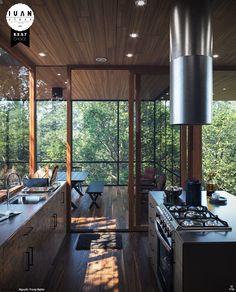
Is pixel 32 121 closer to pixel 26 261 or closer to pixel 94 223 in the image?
pixel 94 223

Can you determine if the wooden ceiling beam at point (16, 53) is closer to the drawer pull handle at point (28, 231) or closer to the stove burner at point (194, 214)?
the drawer pull handle at point (28, 231)

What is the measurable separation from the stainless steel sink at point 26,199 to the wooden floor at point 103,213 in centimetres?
189

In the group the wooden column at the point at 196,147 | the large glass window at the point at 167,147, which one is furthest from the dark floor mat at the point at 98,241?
the wooden column at the point at 196,147

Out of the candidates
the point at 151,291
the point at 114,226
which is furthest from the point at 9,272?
the point at 114,226

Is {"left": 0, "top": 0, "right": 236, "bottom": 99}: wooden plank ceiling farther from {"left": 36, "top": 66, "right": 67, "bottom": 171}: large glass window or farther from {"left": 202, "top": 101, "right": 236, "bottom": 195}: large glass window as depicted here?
{"left": 202, "top": 101, "right": 236, "bottom": 195}: large glass window

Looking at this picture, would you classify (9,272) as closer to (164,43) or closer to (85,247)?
(85,247)

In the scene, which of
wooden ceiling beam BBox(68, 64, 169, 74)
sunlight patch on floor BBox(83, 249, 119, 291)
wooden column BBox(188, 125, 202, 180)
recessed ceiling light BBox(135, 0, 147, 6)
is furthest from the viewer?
wooden column BBox(188, 125, 202, 180)

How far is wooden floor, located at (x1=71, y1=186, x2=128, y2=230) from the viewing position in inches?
199

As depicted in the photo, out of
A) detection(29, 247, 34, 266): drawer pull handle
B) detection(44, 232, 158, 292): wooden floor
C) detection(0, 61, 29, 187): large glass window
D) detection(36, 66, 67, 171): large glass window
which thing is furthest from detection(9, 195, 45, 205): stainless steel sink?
detection(36, 66, 67, 171): large glass window

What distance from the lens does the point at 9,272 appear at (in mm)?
1876

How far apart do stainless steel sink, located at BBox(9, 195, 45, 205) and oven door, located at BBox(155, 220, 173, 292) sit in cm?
123

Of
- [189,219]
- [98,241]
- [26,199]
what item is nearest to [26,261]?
[26,199]

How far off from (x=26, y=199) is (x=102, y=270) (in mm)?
1189

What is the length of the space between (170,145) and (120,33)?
2314mm
